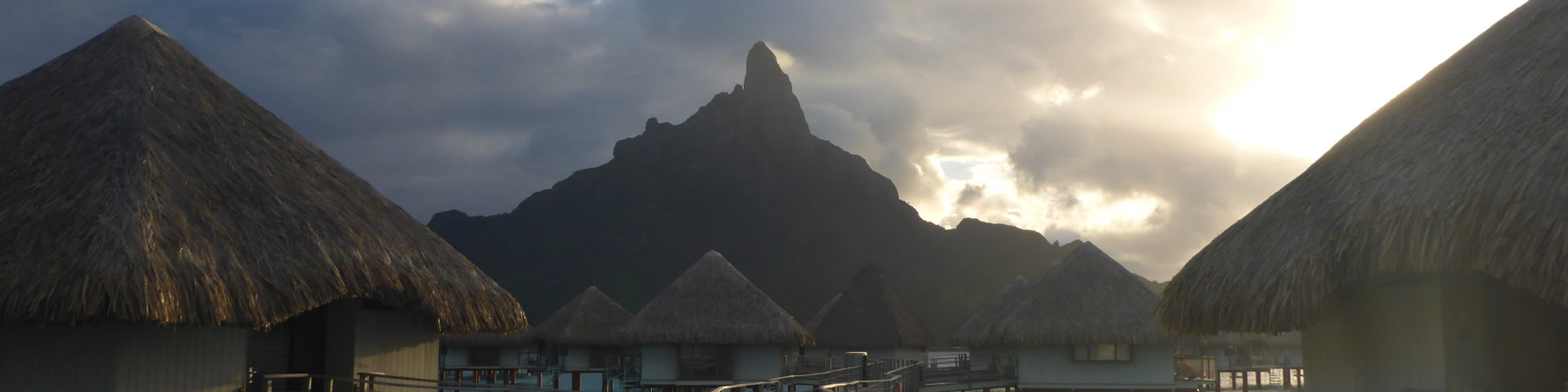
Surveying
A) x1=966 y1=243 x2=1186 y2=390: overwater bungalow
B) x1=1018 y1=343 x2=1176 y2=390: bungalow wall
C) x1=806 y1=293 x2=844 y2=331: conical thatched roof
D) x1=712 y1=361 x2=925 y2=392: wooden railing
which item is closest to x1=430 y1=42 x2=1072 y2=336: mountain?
x1=806 y1=293 x2=844 y2=331: conical thatched roof

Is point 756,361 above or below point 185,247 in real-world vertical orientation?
below

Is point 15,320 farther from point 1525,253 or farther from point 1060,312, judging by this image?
point 1060,312

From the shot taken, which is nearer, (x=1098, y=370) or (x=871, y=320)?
(x=1098, y=370)

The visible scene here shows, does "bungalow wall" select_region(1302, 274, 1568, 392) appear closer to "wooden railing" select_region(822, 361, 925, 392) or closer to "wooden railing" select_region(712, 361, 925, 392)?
"wooden railing" select_region(822, 361, 925, 392)

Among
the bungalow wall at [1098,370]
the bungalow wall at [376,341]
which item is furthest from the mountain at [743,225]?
the bungalow wall at [376,341]

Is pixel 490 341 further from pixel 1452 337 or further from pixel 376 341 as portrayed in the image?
pixel 1452 337

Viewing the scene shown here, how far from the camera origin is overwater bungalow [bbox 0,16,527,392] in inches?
368

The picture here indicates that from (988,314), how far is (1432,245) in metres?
22.1

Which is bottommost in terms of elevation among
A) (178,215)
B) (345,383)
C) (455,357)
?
(455,357)

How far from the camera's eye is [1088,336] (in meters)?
24.5

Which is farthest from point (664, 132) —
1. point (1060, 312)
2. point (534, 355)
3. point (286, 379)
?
point (286, 379)

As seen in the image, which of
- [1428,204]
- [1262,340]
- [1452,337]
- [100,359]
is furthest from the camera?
[1262,340]

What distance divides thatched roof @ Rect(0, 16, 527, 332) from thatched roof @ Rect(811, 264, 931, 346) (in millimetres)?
22209

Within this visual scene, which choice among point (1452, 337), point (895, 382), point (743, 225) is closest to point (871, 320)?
point (895, 382)
